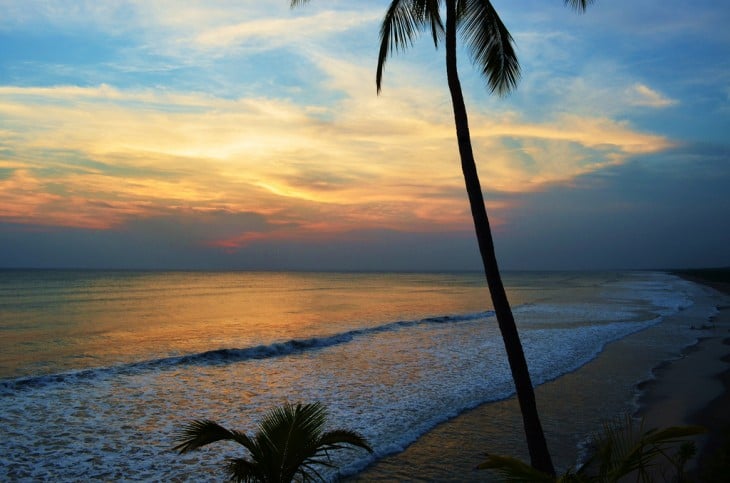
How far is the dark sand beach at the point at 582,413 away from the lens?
8852 mm

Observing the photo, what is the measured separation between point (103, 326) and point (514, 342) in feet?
92.2

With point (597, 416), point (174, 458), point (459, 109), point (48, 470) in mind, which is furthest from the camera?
point (597, 416)

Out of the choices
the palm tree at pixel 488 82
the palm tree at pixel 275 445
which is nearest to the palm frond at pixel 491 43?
the palm tree at pixel 488 82

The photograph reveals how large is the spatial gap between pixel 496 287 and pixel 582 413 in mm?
6712

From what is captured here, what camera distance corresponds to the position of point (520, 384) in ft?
22.1

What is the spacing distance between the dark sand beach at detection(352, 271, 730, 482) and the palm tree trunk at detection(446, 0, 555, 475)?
1.92m

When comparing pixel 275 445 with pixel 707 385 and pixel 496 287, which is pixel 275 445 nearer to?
pixel 496 287

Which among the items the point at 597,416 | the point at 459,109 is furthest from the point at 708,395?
the point at 459,109

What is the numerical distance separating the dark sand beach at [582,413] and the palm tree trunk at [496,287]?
75.6 inches

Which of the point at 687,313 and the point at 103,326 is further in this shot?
the point at 687,313

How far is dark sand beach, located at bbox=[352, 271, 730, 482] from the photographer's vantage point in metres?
8.85

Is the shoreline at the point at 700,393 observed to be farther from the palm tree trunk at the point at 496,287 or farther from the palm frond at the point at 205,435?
the palm frond at the point at 205,435

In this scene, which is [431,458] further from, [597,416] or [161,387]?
[161,387]

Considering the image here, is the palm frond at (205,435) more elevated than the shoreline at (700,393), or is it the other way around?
the palm frond at (205,435)
